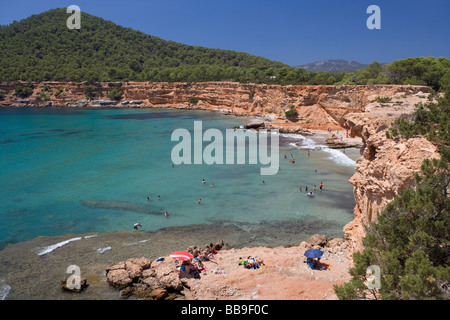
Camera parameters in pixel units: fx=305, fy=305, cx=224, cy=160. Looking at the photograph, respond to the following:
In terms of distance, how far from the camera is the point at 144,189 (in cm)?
2809

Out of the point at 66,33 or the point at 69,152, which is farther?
the point at 66,33

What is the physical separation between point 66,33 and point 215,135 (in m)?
114

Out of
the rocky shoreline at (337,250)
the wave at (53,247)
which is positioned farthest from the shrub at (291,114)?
the wave at (53,247)

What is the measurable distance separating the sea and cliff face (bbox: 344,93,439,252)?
7157 mm

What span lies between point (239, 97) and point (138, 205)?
58403 mm

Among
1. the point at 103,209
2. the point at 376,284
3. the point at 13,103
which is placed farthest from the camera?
the point at 13,103

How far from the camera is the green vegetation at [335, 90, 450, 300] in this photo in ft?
21.8

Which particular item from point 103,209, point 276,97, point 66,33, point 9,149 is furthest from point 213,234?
point 66,33

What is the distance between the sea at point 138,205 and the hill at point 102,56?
56791 mm

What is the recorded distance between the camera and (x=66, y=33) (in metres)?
130

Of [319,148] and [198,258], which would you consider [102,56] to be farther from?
[198,258]

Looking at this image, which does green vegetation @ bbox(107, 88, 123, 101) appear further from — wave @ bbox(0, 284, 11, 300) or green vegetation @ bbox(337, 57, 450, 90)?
wave @ bbox(0, 284, 11, 300)

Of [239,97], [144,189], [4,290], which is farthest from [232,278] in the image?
[239,97]
